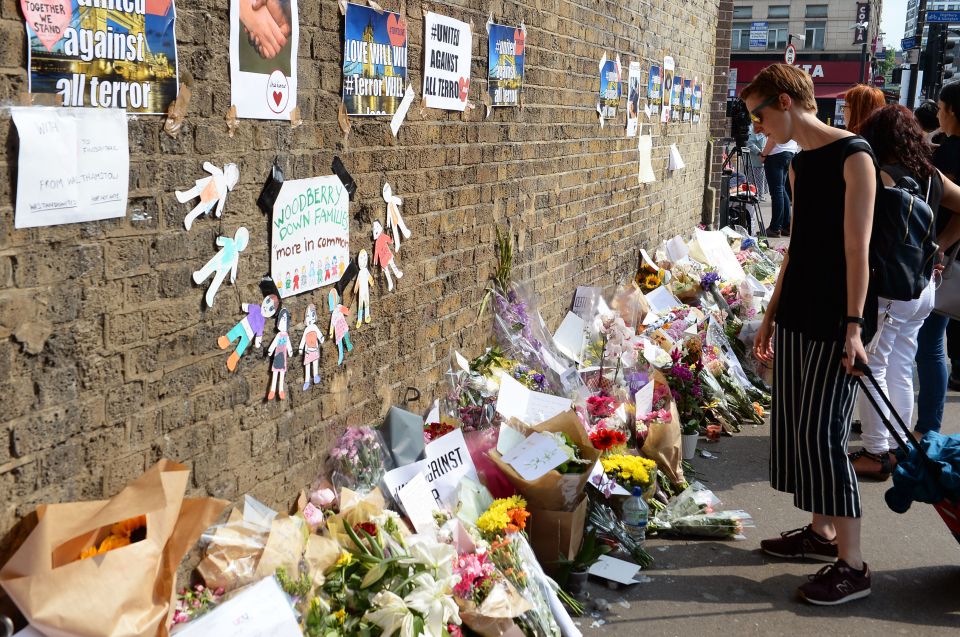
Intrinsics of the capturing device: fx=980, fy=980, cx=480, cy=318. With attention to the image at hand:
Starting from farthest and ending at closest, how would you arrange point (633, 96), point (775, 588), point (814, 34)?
point (814, 34)
point (633, 96)
point (775, 588)

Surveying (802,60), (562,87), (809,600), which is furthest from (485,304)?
(802,60)

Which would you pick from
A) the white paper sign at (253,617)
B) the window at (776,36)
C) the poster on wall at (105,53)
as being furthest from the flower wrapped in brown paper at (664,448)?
the window at (776,36)

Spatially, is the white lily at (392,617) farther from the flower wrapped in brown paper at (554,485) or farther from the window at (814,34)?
the window at (814,34)

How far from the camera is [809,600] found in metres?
4.06

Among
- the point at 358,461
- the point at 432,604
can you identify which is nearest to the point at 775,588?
the point at 432,604

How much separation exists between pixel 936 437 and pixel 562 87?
11.1ft

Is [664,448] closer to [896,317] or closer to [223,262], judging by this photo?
[896,317]

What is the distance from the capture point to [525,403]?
4.76 m

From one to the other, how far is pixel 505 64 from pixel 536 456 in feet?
7.91

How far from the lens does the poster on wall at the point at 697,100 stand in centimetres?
1106

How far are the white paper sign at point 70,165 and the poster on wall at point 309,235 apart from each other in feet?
2.68

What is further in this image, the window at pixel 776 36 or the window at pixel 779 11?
the window at pixel 776 36

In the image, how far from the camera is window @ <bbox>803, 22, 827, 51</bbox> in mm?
53531

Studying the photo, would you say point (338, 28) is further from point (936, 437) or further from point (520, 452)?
point (936, 437)
